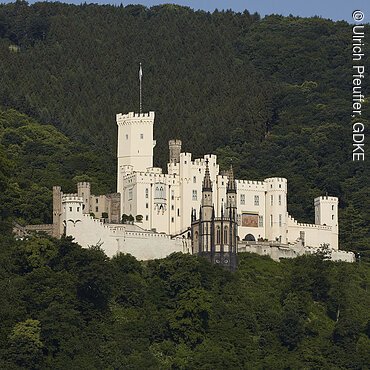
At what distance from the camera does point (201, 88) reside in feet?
522

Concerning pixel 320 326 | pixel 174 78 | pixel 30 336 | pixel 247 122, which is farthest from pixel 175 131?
pixel 30 336

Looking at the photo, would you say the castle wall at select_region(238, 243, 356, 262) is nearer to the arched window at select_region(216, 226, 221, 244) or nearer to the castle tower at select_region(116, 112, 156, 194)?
the arched window at select_region(216, 226, 221, 244)

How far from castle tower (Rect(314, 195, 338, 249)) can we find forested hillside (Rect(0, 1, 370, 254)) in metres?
2.45

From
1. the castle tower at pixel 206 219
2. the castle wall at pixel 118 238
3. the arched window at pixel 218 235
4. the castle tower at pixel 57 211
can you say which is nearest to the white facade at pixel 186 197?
the castle tower at pixel 206 219

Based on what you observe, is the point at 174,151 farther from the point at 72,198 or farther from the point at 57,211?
the point at 72,198

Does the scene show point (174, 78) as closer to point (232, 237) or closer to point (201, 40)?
point (201, 40)

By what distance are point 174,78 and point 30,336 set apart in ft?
241

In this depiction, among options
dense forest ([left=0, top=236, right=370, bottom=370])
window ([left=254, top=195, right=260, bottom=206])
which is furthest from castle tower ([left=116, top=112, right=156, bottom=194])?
dense forest ([left=0, top=236, right=370, bottom=370])

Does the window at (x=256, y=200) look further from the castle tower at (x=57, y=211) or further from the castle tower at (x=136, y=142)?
the castle tower at (x=57, y=211)

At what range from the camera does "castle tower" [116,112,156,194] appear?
10762 cm

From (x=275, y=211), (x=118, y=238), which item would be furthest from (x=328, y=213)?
(x=118, y=238)

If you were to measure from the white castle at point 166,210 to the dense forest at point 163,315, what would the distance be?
1.83 metres

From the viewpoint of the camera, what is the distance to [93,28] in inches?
6944

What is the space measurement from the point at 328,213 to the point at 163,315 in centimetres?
1869
